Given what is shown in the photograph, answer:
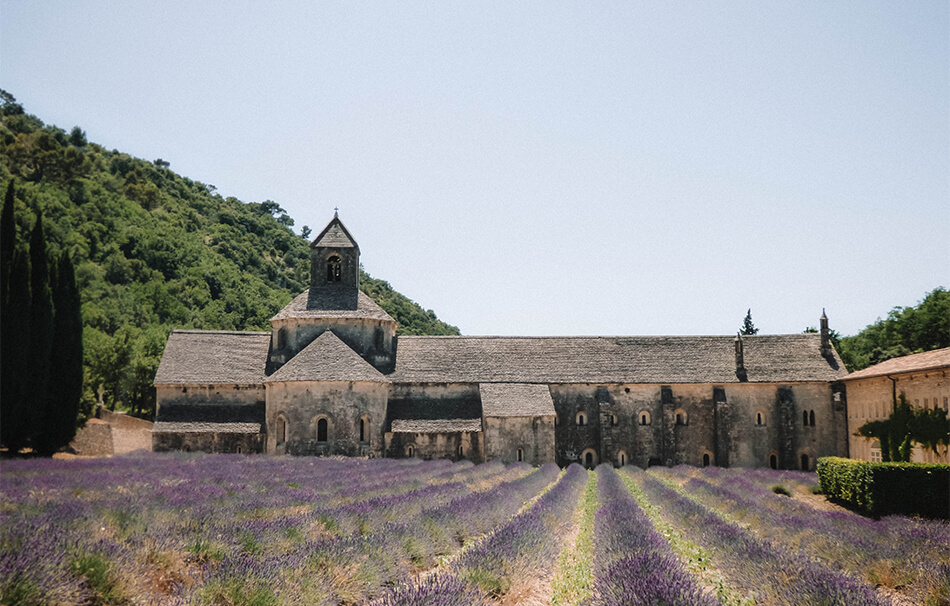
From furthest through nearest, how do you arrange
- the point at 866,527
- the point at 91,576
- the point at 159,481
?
1. the point at 159,481
2. the point at 866,527
3. the point at 91,576

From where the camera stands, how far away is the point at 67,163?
86.8 m

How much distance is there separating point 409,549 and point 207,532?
3.07 m

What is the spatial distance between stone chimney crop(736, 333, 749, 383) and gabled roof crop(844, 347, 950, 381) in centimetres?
675

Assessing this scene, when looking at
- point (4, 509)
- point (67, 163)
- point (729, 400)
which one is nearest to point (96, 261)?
point (67, 163)

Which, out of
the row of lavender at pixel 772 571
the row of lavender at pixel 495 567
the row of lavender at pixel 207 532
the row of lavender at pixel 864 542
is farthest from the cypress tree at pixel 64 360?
the row of lavender at pixel 864 542

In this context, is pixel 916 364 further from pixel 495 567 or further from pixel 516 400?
pixel 495 567

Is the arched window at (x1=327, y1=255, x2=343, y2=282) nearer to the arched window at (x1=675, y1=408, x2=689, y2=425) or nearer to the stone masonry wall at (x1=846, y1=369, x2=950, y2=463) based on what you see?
the arched window at (x1=675, y1=408, x2=689, y2=425)

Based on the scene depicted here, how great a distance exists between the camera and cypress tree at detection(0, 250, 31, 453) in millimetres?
26422

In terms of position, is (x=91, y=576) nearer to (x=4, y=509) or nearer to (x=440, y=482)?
(x=4, y=509)

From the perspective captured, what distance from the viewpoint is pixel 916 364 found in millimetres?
30203

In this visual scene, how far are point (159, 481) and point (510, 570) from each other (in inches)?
490

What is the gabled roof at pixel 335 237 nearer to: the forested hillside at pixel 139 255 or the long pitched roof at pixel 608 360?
the long pitched roof at pixel 608 360

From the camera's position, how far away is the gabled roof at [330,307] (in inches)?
1697

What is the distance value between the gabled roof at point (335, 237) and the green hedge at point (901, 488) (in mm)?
31757
